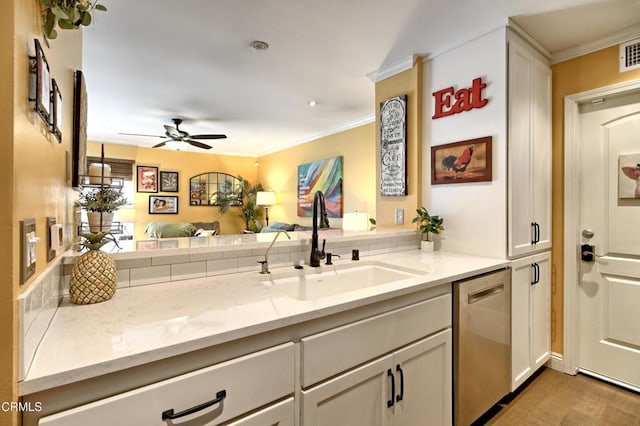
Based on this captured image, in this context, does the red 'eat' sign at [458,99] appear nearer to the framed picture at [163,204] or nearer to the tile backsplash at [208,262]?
the tile backsplash at [208,262]

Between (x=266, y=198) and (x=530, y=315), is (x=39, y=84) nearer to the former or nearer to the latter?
(x=530, y=315)

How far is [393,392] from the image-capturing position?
1290 millimetres

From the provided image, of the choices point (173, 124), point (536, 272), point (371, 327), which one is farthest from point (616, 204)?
point (173, 124)

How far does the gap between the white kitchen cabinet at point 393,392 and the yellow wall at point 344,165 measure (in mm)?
2980

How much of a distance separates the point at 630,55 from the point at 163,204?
682cm

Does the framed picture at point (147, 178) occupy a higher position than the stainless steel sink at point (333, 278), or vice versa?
the framed picture at point (147, 178)

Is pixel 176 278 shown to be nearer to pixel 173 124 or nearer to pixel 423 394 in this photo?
pixel 423 394

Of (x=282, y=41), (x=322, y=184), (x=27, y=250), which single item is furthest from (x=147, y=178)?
(x=27, y=250)

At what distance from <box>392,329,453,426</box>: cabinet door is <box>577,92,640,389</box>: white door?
1499 millimetres

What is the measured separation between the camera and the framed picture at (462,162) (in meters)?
2.08

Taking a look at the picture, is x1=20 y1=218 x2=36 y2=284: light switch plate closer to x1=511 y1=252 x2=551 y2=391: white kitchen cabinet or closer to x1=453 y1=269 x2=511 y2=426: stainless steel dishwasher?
x1=453 y1=269 x2=511 y2=426: stainless steel dishwasher

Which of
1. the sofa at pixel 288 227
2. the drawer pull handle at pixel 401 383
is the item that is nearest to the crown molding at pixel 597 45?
the drawer pull handle at pixel 401 383

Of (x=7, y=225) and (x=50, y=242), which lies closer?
(x=7, y=225)

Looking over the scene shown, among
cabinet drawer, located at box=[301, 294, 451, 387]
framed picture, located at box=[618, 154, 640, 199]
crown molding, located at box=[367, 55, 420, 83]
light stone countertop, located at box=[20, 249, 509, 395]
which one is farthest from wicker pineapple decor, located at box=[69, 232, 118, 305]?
framed picture, located at box=[618, 154, 640, 199]
